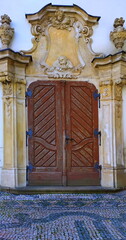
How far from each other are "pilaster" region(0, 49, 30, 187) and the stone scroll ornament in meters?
0.32

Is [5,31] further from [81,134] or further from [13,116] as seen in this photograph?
[81,134]

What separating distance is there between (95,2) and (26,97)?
2644mm

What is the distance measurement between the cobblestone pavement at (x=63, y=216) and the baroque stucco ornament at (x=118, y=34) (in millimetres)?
3105

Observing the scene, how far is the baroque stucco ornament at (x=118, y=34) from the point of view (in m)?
5.97

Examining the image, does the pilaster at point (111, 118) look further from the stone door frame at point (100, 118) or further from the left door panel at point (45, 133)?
the left door panel at point (45, 133)

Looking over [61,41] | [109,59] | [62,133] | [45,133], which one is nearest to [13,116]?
[45,133]

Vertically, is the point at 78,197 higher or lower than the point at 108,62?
lower

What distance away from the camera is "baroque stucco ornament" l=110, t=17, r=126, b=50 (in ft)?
19.6

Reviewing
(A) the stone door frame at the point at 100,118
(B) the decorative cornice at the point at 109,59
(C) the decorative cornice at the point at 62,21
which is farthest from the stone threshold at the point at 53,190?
(C) the decorative cornice at the point at 62,21

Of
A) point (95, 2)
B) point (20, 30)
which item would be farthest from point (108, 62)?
point (20, 30)

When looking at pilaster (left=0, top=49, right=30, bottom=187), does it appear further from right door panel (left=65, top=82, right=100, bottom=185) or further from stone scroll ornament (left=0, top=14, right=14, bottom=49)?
right door panel (left=65, top=82, right=100, bottom=185)

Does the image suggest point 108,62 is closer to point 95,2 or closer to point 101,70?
point 101,70

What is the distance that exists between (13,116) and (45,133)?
0.76 metres

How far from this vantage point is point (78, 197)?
5258 millimetres
